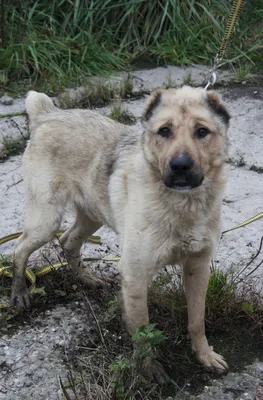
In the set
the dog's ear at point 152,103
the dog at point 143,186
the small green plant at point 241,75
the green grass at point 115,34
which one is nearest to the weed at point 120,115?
the green grass at point 115,34

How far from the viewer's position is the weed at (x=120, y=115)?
687 cm

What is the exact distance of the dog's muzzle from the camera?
11.0ft

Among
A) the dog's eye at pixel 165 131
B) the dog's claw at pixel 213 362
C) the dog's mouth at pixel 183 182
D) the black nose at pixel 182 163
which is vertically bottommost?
the dog's claw at pixel 213 362

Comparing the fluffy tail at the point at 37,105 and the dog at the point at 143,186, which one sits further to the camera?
the fluffy tail at the point at 37,105

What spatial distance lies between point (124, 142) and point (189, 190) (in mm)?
872

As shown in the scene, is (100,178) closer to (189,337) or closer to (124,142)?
(124,142)

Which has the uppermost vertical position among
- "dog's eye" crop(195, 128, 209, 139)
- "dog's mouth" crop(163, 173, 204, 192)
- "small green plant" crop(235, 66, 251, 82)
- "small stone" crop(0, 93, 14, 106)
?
"dog's eye" crop(195, 128, 209, 139)

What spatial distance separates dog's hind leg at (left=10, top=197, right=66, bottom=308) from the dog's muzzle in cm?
116

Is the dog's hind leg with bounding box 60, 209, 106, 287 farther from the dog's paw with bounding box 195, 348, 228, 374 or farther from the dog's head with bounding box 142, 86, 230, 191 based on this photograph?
the dog's head with bounding box 142, 86, 230, 191

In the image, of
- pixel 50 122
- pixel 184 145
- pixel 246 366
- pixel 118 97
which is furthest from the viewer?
pixel 118 97

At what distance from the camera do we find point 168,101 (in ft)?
12.0

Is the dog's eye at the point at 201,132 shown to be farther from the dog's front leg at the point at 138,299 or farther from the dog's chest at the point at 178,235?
the dog's front leg at the point at 138,299

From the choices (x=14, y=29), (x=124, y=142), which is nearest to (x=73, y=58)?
(x=14, y=29)

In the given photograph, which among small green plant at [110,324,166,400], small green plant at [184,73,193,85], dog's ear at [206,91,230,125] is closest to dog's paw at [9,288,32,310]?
small green plant at [110,324,166,400]
